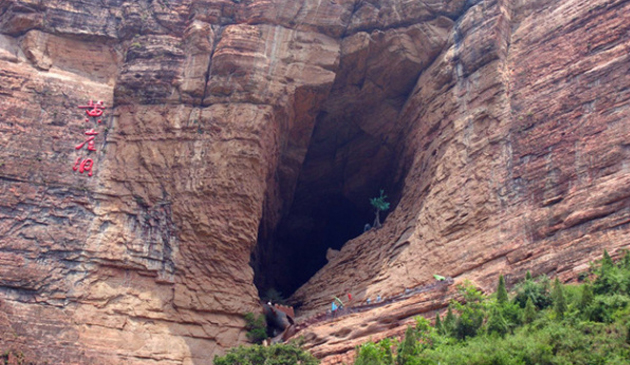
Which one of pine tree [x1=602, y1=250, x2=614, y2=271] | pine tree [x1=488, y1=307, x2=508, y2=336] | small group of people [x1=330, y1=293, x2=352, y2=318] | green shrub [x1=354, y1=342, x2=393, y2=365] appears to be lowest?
green shrub [x1=354, y1=342, x2=393, y2=365]

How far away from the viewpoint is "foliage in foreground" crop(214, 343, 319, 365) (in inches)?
825

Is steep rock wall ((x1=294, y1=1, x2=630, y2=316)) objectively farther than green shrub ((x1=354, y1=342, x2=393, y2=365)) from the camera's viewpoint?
Yes

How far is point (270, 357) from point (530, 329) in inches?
256

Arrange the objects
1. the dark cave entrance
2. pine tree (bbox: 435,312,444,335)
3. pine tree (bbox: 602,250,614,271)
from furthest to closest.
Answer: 1. the dark cave entrance
2. pine tree (bbox: 435,312,444,335)
3. pine tree (bbox: 602,250,614,271)

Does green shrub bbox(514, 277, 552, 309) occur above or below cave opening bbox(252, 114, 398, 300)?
below

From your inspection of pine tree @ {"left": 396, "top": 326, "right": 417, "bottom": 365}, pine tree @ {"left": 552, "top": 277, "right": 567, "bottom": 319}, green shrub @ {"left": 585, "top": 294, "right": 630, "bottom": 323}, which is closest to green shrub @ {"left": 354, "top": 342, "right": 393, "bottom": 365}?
pine tree @ {"left": 396, "top": 326, "right": 417, "bottom": 365}

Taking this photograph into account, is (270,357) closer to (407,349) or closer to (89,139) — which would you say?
(407,349)

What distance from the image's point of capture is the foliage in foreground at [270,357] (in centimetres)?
2095

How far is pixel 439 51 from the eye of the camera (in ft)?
91.8

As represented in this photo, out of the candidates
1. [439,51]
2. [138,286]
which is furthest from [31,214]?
[439,51]

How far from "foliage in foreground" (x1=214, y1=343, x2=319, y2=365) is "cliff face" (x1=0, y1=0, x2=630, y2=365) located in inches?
42.3

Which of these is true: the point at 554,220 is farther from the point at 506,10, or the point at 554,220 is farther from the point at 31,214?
the point at 31,214

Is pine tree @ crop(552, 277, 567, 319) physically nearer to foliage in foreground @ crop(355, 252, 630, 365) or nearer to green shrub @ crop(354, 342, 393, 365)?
foliage in foreground @ crop(355, 252, 630, 365)

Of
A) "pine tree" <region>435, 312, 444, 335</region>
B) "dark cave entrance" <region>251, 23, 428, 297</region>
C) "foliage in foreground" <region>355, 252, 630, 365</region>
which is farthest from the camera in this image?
"dark cave entrance" <region>251, 23, 428, 297</region>
